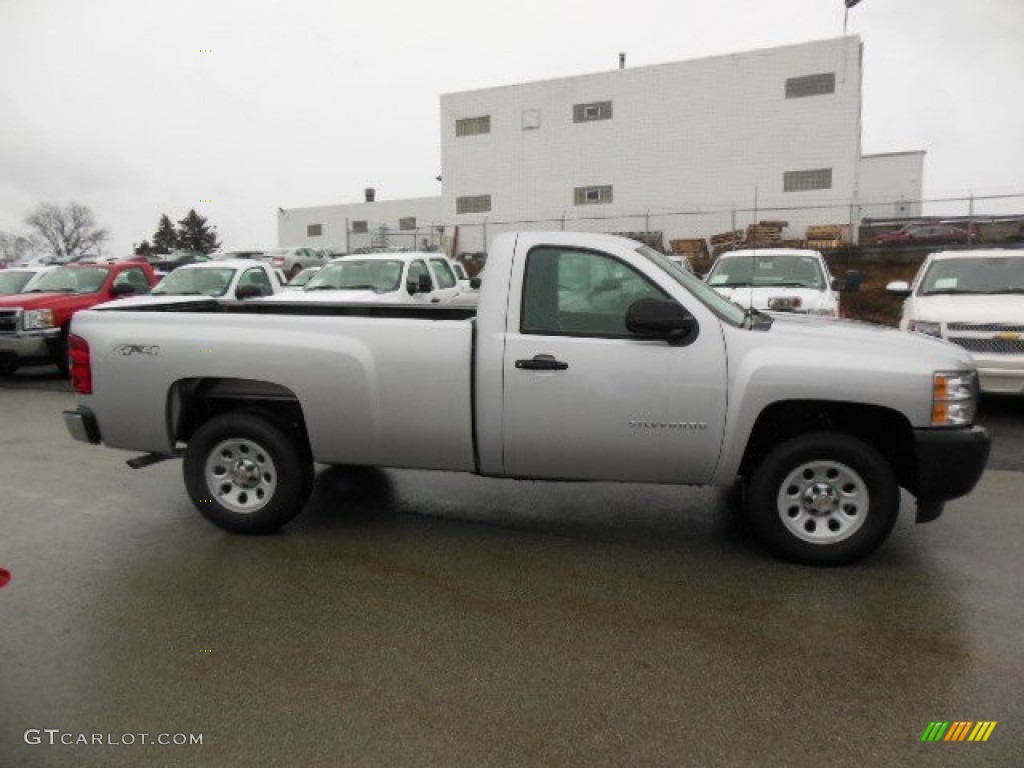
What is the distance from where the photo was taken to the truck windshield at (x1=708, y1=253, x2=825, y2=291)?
10.9 m

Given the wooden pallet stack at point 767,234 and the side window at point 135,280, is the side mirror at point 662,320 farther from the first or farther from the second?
the wooden pallet stack at point 767,234

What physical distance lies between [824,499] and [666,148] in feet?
88.6

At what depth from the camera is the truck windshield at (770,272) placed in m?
10.9

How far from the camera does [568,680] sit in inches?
131

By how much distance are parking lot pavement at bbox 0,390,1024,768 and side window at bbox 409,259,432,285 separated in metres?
6.92

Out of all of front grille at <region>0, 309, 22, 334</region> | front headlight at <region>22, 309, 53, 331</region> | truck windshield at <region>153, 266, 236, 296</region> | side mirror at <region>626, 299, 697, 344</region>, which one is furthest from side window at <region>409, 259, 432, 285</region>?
side mirror at <region>626, 299, 697, 344</region>

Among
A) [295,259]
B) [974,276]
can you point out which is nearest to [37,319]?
[974,276]

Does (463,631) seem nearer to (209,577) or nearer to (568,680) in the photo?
(568,680)

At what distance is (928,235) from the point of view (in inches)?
992

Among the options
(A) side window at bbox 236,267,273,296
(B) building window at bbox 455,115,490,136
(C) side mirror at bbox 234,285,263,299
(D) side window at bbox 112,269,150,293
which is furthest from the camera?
(B) building window at bbox 455,115,490,136

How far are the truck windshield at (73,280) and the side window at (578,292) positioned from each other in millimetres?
11052

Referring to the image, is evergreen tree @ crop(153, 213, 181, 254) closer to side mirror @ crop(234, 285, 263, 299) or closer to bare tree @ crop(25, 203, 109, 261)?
bare tree @ crop(25, 203, 109, 261)

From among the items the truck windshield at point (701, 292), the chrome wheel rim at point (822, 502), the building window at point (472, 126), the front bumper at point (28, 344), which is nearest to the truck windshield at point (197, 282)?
the front bumper at point (28, 344)

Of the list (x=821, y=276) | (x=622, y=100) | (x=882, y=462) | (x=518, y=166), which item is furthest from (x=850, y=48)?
(x=882, y=462)
